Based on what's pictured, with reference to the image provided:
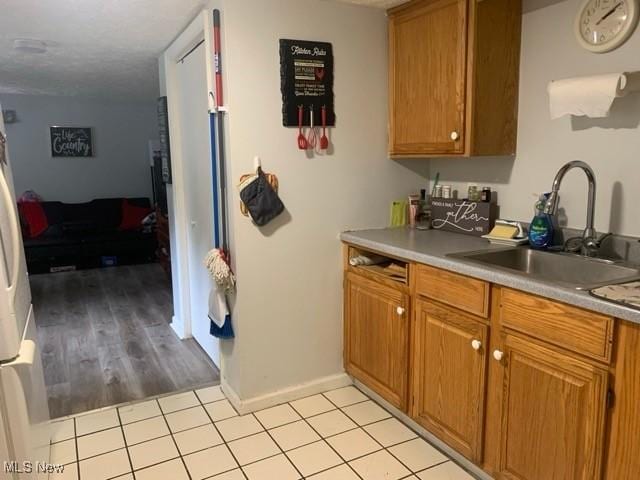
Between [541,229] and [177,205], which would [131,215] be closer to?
[177,205]

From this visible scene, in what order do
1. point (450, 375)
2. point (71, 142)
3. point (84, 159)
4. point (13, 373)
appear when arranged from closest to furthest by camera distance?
1. point (13, 373)
2. point (450, 375)
3. point (71, 142)
4. point (84, 159)

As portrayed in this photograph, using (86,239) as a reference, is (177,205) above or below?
above

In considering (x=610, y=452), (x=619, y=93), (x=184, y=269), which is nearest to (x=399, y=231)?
(x=619, y=93)

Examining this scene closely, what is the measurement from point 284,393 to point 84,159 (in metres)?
5.10

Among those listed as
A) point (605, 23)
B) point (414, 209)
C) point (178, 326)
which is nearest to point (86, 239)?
point (178, 326)

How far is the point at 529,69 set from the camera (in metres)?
2.29

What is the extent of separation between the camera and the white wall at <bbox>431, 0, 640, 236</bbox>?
6.35ft

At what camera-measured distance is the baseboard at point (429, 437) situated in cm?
203

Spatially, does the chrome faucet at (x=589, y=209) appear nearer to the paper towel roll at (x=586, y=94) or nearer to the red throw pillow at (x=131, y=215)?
the paper towel roll at (x=586, y=94)

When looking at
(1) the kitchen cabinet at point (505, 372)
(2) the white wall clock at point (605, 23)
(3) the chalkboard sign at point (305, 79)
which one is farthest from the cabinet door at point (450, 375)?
(2) the white wall clock at point (605, 23)

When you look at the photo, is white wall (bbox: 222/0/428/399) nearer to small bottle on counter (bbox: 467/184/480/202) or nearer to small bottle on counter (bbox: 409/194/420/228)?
small bottle on counter (bbox: 409/194/420/228)

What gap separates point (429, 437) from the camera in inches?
89.8

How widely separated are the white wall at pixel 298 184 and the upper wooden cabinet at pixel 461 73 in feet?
0.83

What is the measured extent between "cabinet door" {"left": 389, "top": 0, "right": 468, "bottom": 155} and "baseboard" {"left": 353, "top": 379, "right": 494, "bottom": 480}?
4.23ft
